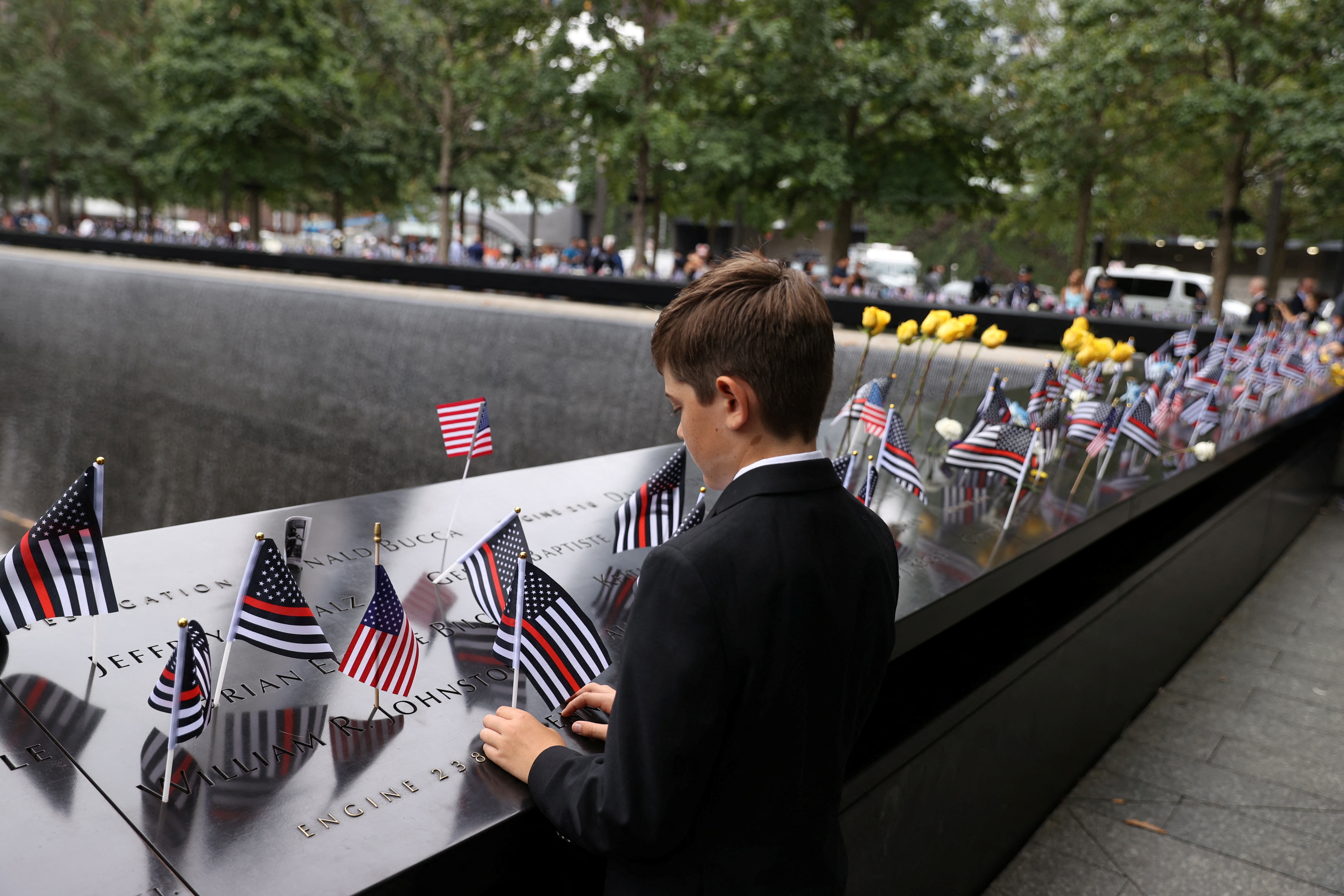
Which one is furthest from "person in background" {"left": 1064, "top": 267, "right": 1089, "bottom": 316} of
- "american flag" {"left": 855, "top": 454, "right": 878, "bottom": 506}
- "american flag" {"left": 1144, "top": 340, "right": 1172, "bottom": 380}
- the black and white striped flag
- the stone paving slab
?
the black and white striped flag

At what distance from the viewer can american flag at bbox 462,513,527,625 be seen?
2.40 meters

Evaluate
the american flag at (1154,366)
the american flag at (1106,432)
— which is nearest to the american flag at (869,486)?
the american flag at (1106,432)

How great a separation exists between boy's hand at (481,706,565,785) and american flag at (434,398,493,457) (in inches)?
74.2

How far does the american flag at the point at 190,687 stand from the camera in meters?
1.75

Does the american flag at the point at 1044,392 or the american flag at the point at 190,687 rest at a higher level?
the american flag at the point at 1044,392

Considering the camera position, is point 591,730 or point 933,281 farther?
point 933,281

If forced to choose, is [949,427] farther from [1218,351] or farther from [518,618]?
[1218,351]

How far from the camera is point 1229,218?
21766 mm

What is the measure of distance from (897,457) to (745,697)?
2.46m

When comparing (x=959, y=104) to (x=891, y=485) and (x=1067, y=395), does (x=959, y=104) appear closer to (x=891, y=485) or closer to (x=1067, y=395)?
(x=1067, y=395)

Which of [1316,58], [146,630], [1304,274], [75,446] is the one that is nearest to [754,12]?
[1316,58]

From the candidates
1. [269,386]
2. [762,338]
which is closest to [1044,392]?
[762,338]

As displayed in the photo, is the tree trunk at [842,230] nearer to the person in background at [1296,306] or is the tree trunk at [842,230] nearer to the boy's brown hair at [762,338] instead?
the person in background at [1296,306]

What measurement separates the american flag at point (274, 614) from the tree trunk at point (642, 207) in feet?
74.0
